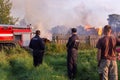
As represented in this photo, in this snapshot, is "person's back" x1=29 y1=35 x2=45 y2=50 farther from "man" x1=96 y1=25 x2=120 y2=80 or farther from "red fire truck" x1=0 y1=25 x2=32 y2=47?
"red fire truck" x1=0 y1=25 x2=32 y2=47

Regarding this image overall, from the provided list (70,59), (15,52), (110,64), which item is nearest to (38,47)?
(70,59)

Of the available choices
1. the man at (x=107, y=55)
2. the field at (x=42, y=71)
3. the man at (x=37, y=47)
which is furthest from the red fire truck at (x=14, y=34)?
the man at (x=107, y=55)

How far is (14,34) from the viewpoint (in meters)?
26.4

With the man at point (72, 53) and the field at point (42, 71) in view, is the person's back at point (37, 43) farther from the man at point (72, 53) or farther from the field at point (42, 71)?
the man at point (72, 53)

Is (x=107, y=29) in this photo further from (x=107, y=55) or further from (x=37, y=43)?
(x=37, y=43)

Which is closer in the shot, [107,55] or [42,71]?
[107,55]

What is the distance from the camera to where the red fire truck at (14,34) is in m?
24.8

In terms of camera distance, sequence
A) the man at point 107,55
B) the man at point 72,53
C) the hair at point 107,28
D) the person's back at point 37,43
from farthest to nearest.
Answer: the person's back at point 37,43 < the man at point 72,53 < the man at point 107,55 < the hair at point 107,28

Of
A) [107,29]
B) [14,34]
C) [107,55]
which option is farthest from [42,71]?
[14,34]

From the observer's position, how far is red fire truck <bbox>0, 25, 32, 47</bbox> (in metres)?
24.8

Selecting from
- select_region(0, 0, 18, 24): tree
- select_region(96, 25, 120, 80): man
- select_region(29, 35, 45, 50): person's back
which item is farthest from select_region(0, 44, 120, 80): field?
select_region(0, 0, 18, 24): tree

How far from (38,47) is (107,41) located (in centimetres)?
561

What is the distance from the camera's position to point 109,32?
9.57 m

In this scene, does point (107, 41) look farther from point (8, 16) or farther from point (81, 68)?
point (8, 16)
